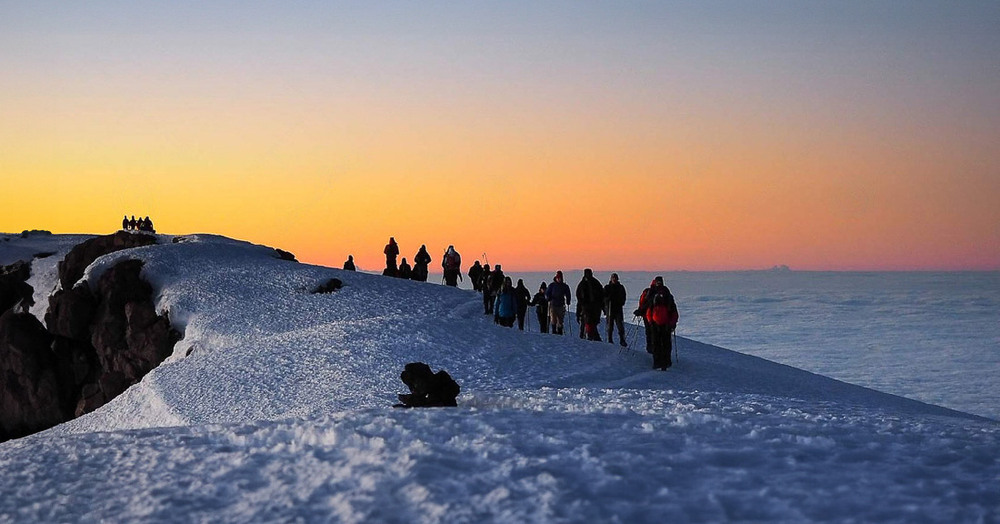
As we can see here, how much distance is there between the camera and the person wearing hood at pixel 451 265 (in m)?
33.2

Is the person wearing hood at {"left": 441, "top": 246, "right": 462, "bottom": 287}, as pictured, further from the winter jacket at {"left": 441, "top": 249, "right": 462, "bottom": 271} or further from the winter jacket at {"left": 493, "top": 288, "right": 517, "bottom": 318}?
the winter jacket at {"left": 493, "top": 288, "right": 517, "bottom": 318}

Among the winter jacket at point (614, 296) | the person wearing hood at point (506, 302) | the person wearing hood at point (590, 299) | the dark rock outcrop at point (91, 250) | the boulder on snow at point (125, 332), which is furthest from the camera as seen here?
the dark rock outcrop at point (91, 250)

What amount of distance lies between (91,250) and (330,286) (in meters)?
13.3

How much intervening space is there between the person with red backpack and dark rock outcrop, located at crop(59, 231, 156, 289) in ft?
84.0

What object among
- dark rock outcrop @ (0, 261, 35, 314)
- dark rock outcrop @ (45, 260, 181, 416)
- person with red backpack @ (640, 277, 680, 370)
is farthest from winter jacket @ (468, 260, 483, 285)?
dark rock outcrop @ (0, 261, 35, 314)

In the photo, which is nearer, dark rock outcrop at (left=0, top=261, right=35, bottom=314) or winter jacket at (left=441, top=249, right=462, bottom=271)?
winter jacket at (left=441, top=249, right=462, bottom=271)

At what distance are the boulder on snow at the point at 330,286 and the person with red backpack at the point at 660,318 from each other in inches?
535

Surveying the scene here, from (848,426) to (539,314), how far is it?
16.5m

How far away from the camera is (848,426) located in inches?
346

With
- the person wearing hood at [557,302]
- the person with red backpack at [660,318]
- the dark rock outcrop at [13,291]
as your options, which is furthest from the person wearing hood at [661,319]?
the dark rock outcrop at [13,291]

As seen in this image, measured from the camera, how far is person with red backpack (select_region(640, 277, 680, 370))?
1872cm

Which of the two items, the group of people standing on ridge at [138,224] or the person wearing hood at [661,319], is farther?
the group of people standing on ridge at [138,224]

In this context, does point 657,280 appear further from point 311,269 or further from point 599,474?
point 311,269

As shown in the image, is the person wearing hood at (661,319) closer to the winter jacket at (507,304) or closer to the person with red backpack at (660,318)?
the person with red backpack at (660,318)
